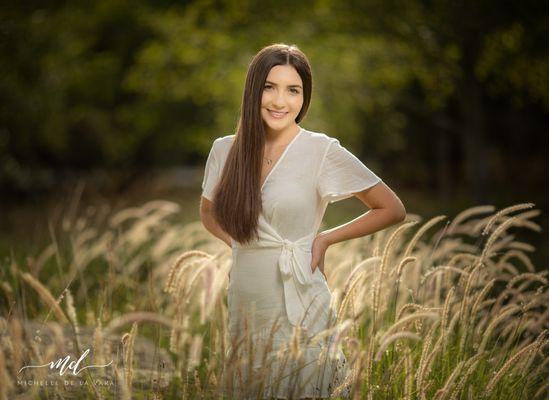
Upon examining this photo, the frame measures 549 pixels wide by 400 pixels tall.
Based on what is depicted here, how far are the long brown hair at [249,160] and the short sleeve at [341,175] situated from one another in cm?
Answer: 29

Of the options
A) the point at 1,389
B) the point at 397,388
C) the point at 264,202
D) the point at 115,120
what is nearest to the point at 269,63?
the point at 264,202

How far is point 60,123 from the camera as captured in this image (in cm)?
1906

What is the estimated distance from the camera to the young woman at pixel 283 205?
3.02 meters

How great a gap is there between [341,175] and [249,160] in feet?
1.36

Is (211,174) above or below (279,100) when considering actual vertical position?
below

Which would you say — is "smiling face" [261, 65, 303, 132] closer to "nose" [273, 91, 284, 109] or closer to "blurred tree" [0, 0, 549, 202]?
"nose" [273, 91, 284, 109]

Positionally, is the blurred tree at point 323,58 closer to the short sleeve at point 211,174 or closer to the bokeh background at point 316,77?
the bokeh background at point 316,77

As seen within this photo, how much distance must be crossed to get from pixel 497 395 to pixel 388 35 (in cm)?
988

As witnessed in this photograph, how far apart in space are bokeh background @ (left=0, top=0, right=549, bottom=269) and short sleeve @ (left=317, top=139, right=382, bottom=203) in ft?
13.9

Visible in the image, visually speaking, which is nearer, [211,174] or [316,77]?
[211,174]

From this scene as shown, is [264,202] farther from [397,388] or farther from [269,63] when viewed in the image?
[397,388]

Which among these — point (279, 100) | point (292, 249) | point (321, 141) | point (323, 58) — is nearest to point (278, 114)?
point (279, 100)

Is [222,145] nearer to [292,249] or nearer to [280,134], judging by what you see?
[280,134]

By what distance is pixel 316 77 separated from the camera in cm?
1430
